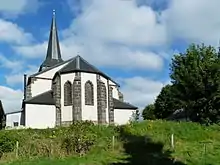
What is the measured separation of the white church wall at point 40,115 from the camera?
4766 centimetres

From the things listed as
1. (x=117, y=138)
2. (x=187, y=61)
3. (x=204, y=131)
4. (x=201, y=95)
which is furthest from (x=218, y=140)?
(x=187, y=61)

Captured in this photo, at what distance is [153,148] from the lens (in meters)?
21.3

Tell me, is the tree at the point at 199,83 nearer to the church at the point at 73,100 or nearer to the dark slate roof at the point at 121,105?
the church at the point at 73,100

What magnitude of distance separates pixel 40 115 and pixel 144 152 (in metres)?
29.8

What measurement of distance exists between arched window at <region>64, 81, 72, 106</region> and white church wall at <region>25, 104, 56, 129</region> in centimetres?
182

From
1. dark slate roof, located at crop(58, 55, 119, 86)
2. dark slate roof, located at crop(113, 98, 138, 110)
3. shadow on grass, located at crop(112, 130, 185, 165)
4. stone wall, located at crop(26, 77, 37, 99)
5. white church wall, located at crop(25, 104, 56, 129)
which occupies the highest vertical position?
dark slate roof, located at crop(58, 55, 119, 86)

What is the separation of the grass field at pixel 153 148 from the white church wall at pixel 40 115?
22081 millimetres

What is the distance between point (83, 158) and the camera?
724 inches

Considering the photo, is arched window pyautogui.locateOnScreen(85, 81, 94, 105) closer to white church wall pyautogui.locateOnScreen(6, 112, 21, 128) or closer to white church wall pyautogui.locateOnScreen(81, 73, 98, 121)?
white church wall pyautogui.locateOnScreen(81, 73, 98, 121)

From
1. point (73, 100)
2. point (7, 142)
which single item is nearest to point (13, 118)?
point (73, 100)

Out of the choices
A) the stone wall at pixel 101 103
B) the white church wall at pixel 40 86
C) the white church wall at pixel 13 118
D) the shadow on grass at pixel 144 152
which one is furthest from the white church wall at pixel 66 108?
the shadow on grass at pixel 144 152

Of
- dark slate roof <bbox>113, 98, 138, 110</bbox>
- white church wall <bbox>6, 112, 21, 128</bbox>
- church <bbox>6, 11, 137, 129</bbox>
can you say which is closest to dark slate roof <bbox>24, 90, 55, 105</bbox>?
church <bbox>6, 11, 137, 129</bbox>

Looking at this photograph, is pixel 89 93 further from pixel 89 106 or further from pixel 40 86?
pixel 40 86

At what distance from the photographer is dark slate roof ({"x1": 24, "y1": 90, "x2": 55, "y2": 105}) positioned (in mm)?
48812
